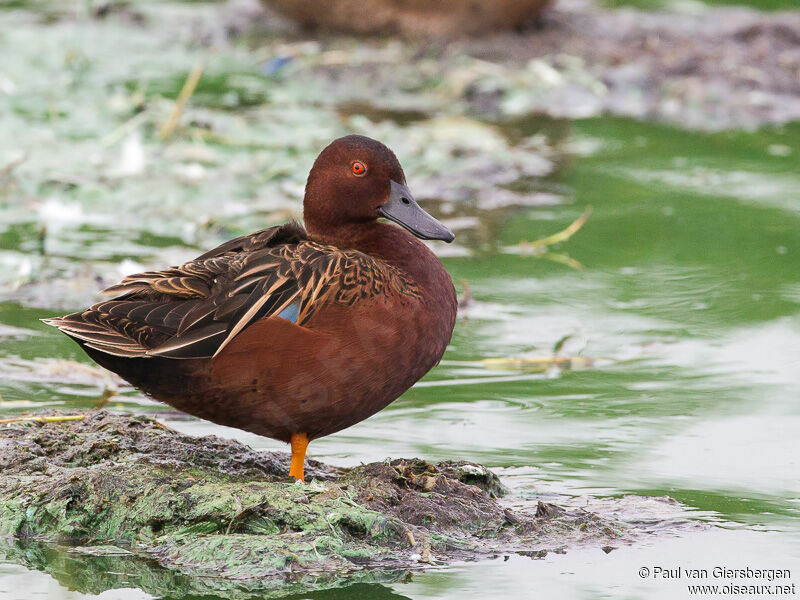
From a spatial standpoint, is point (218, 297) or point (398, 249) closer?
point (218, 297)

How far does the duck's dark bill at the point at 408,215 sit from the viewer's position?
17.3 ft

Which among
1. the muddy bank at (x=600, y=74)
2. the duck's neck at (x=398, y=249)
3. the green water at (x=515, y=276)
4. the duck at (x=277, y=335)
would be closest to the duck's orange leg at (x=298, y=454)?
the duck at (x=277, y=335)

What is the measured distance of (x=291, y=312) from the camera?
15.6 ft

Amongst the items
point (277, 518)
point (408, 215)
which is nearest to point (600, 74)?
point (408, 215)

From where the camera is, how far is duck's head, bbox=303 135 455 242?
5.21 m

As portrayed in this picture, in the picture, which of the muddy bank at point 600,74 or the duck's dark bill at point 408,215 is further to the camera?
the muddy bank at point 600,74

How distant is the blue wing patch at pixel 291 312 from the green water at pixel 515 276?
2.49 ft

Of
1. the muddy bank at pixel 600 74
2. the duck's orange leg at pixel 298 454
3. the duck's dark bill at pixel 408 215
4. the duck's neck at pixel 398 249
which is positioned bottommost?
the duck's orange leg at pixel 298 454

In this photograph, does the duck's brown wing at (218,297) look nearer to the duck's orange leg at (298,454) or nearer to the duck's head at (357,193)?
the duck's head at (357,193)

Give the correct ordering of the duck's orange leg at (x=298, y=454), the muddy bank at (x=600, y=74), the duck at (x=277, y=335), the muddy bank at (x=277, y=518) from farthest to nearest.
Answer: the muddy bank at (x=600, y=74)
the duck's orange leg at (x=298, y=454)
the duck at (x=277, y=335)
the muddy bank at (x=277, y=518)

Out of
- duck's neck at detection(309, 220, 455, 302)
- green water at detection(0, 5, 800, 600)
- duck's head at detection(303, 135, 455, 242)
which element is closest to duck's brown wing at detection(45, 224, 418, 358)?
duck's neck at detection(309, 220, 455, 302)

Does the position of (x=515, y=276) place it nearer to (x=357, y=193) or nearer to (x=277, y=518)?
(x=357, y=193)

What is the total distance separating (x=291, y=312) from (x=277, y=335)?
0.10 m

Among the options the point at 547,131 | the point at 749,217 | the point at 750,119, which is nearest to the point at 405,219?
the point at 749,217
